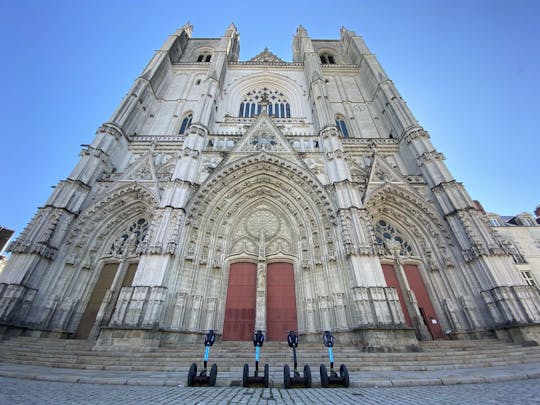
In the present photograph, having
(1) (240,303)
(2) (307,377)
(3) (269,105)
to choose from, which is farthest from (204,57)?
(2) (307,377)

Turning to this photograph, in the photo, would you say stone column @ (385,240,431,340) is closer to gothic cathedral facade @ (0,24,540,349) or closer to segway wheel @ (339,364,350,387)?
gothic cathedral facade @ (0,24,540,349)

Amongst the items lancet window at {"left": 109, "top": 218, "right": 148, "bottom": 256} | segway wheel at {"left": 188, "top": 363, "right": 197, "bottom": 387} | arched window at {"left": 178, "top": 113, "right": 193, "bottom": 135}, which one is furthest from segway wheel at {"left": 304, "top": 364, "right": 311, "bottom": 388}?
arched window at {"left": 178, "top": 113, "right": 193, "bottom": 135}

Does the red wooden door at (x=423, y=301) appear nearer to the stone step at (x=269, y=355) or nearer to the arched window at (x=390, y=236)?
the arched window at (x=390, y=236)

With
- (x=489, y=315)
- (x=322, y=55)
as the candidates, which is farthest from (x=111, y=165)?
(x=322, y=55)

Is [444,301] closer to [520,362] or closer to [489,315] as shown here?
[489,315]

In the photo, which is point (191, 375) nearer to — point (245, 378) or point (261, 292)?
point (245, 378)

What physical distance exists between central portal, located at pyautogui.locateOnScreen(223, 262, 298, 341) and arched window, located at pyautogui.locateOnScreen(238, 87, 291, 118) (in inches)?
537

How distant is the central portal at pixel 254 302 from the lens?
31.5 feet

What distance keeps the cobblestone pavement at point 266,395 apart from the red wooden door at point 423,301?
6.68m

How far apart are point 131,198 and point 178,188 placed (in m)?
3.36

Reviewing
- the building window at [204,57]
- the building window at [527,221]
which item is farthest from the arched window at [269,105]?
the building window at [527,221]

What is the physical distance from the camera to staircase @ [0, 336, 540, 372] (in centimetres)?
555

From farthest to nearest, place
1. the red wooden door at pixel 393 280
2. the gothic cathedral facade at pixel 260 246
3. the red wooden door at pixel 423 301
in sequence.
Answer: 1. the red wooden door at pixel 393 280
2. the red wooden door at pixel 423 301
3. the gothic cathedral facade at pixel 260 246

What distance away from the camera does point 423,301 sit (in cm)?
1045
